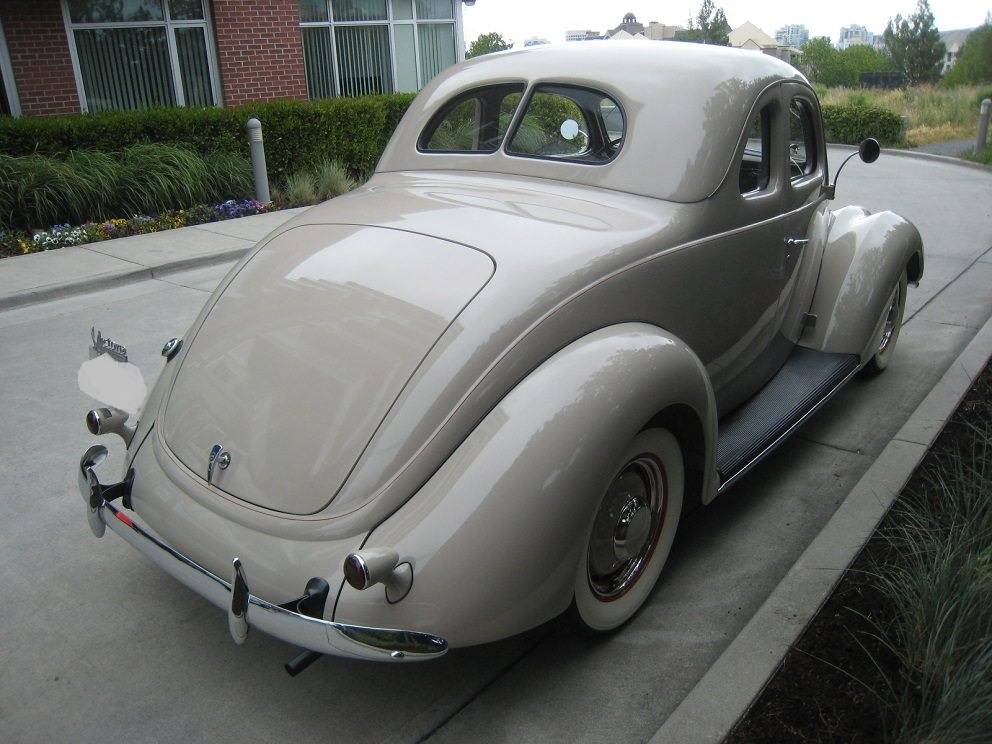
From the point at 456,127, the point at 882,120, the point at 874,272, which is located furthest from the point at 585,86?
the point at 882,120

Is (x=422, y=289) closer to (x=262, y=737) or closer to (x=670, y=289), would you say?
(x=670, y=289)

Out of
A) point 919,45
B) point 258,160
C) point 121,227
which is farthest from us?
point 919,45

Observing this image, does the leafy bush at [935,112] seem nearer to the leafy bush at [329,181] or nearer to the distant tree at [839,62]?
the leafy bush at [329,181]

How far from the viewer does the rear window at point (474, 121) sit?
12.7 ft

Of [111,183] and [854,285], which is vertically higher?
[854,285]

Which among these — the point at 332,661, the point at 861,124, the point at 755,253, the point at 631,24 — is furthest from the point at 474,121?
the point at 631,24

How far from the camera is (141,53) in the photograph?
12992mm

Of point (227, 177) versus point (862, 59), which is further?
point (862, 59)

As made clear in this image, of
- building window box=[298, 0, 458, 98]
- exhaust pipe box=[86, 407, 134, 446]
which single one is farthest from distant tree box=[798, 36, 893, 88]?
exhaust pipe box=[86, 407, 134, 446]

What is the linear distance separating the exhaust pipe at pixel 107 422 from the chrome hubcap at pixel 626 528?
1745 millimetres

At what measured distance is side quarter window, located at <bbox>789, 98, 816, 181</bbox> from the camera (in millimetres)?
4207

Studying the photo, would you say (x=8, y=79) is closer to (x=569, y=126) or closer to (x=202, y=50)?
(x=202, y=50)

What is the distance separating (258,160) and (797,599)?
9.41 metres

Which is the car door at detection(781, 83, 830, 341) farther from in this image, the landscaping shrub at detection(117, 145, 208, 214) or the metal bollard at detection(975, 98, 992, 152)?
the metal bollard at detection(975, 98, 992, 152)
